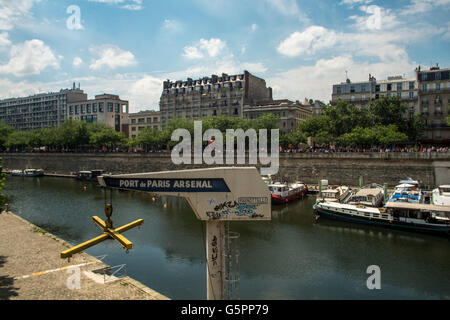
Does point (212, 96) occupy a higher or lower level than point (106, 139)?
higher

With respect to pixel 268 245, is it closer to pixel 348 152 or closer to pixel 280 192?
pixel 280 192

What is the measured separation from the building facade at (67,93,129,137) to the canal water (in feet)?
320

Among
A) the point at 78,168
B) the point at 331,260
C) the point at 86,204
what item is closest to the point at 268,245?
the point at 331,260

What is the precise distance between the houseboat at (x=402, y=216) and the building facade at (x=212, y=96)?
70.0 meters

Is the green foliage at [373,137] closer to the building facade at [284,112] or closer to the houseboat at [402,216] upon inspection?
the houseboat at [402,216]

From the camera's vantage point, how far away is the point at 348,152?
58.9 meters

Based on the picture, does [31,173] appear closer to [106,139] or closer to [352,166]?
[106,139]

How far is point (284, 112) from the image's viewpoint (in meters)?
97.8

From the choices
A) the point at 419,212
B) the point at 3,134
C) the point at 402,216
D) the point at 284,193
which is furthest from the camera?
the point at 3,134

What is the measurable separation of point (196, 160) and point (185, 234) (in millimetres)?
42461

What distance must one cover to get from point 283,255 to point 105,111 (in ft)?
404

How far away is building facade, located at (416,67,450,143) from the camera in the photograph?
76.5 m

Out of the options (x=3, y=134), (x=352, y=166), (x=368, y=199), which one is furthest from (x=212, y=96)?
(x=3, y=134)

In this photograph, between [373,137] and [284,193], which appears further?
[373,137]
